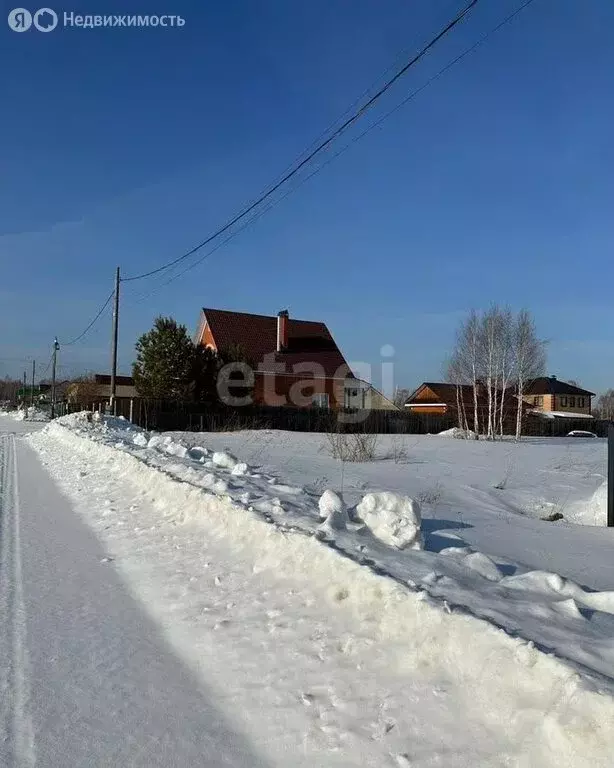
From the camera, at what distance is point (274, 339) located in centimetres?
4912

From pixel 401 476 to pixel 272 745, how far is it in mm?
11619

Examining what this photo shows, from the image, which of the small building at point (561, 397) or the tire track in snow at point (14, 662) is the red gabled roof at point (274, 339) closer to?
the tire track in snow at point (14, 662)

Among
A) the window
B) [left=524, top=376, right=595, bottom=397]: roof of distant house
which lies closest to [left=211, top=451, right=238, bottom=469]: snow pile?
the window

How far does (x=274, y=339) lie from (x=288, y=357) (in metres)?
1.87

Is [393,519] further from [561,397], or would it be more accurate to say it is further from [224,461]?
[561,397]

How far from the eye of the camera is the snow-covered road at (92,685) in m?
2.94

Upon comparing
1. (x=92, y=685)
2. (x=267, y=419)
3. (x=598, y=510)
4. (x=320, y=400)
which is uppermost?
(x=320, y=400)

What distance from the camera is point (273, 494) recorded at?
8164 millimetres

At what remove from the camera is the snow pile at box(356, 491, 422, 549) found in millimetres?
5707

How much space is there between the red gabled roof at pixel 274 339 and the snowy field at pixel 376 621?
36498mm

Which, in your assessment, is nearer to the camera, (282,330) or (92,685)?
(92,685)

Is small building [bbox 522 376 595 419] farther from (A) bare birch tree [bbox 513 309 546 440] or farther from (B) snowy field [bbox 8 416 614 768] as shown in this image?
(B) snowy field [bbox 8 416 614 768]

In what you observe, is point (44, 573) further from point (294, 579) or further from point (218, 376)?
point (218, 376)

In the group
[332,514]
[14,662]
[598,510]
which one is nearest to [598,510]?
[598,510]
